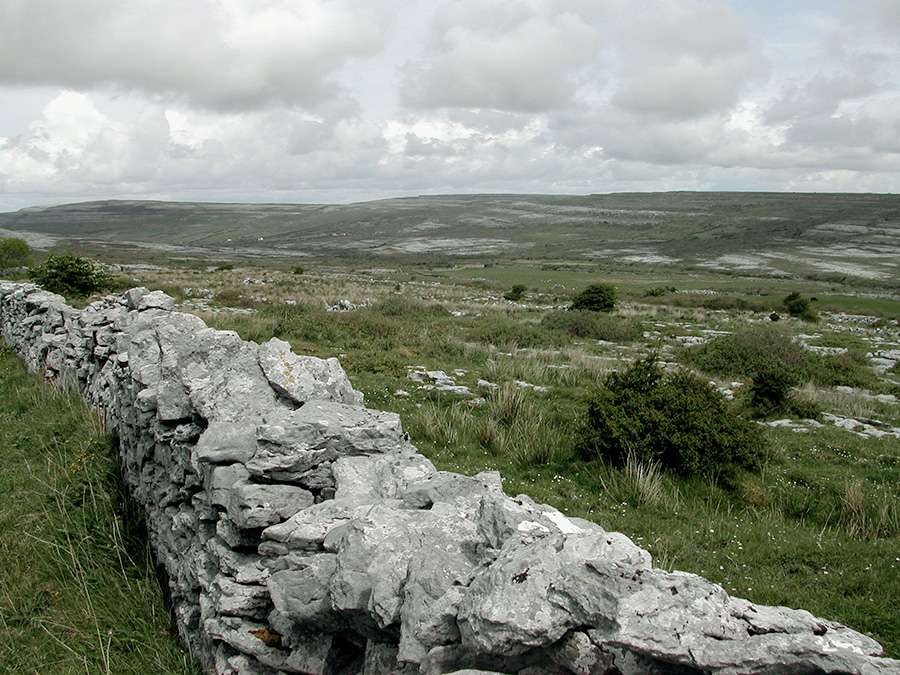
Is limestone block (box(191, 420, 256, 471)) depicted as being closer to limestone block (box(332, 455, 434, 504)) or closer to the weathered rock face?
the weathered rock face

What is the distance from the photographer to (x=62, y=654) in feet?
17.9

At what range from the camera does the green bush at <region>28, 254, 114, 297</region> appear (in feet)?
78.1

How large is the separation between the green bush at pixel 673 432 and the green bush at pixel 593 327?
15.0 metres

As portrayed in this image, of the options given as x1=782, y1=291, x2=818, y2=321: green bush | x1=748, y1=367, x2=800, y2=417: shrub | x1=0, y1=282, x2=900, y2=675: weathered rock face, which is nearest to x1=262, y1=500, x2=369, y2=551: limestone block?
x1=0, y1=282, x2=900, y2=675: weathered rock face

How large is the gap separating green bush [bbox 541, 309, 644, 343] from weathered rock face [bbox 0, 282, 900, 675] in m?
19.1

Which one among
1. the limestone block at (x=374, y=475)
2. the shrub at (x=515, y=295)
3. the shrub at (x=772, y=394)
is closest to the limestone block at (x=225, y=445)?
the limestone block at (x=374, y=475)

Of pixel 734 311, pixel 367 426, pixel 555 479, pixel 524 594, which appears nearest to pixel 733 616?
pixel 524 594

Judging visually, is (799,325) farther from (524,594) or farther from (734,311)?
(524,594)

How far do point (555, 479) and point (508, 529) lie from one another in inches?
189

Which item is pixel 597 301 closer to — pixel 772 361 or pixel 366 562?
pixel 772 361

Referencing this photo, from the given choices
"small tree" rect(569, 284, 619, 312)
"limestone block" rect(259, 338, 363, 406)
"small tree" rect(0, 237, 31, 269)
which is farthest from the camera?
"small tree" rect(0, 237, 31, 269)

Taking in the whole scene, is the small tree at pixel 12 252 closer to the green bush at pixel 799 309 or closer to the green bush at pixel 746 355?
the green bush at pixel 746 355

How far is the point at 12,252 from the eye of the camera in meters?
52.7

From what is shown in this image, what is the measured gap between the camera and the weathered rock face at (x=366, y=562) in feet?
9.34
